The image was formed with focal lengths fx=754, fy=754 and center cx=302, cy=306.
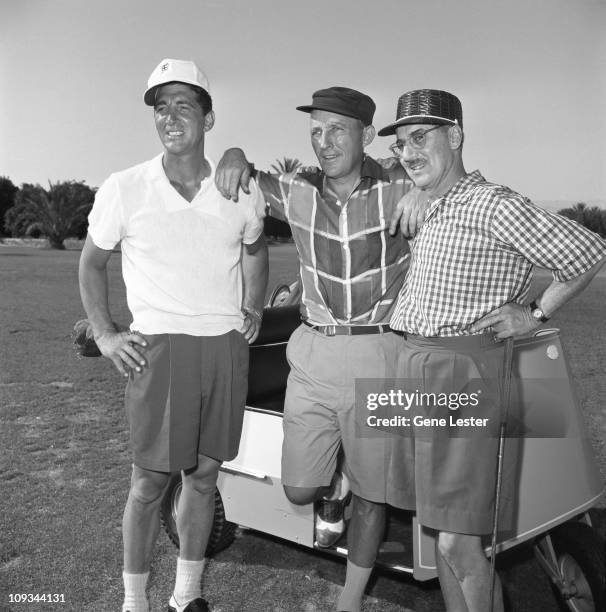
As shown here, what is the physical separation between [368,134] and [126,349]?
47.4 inches

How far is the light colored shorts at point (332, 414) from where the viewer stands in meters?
2.68

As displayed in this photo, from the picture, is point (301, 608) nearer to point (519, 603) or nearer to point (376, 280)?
point (519, 603)

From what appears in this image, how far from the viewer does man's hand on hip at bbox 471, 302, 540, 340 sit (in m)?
2.34

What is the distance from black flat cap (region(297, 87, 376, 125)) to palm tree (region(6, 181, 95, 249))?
4094cm

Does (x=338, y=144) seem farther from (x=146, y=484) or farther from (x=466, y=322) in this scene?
(x=146, y=484)

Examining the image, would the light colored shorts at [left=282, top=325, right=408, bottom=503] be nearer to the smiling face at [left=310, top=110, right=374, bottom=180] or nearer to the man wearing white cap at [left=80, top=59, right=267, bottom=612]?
the man wearing white cap at [left=80, top=59, right=267, bottom=612]

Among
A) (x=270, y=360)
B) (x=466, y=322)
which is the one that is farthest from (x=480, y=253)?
(x=270, y=360)

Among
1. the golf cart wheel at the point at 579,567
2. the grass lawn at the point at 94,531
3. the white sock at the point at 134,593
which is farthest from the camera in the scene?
the grass lawn at the point at 94,531

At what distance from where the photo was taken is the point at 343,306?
2719 millimetres

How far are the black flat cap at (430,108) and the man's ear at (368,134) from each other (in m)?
0.29

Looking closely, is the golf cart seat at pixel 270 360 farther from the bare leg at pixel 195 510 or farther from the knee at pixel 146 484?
the knee at pixel 146 484

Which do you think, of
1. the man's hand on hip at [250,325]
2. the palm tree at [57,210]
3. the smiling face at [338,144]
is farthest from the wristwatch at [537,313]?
the palm tree at [57,210]

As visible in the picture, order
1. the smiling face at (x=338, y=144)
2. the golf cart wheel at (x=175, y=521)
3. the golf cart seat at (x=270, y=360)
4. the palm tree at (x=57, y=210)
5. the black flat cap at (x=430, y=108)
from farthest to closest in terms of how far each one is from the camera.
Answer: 1. the palm tree at (x=57, y=210)
2. the golf cart seat at (x=270, y=360)
3. the golf cart wheel at (x=175, y=521)
4. the smiling face at (x=338, y=144)
5. the black flat cap at (x=430, y=108)

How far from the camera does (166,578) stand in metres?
3.25
